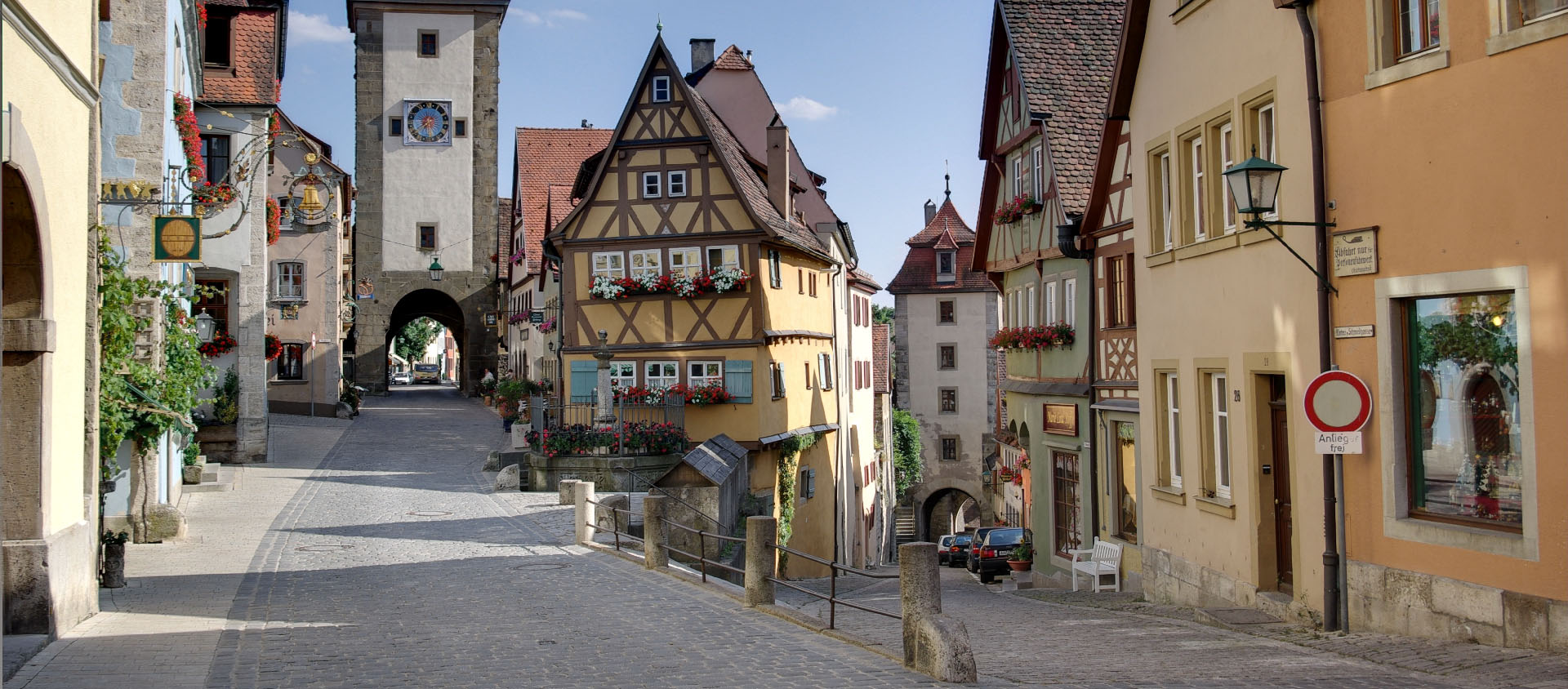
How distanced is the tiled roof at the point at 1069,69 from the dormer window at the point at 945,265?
27.5 metres

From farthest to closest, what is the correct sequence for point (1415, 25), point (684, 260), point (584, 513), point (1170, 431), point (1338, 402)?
1. point (684, 260)
2. point (584, 513)
3. point (1170, 431)
4. point (1338, 402)
5. point (1415, 25)

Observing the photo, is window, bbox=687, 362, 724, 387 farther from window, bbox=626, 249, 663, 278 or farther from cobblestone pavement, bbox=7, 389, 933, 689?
cobblestone pavement, bbox=7, 389, 933, 689

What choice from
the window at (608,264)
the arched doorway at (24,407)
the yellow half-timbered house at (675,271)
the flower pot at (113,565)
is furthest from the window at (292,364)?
the arched doorway at (24,407)

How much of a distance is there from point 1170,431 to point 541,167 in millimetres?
34183

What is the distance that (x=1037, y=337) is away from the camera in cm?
1975

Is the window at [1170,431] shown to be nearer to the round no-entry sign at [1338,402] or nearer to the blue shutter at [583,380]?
the round no-entry sign at [1338,402]

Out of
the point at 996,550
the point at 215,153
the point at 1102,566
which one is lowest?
the point at 996,550

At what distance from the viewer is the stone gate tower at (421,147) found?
49562 mm

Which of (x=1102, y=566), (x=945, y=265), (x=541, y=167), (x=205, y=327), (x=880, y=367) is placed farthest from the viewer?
(x=880, y=367)

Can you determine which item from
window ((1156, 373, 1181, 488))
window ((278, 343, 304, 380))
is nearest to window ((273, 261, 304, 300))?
window ((278, 343, 304, 380))

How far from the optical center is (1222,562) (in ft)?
42.0

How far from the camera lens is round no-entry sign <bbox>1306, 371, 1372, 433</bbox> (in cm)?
969

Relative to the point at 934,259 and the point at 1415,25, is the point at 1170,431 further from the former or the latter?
the point at 934,259

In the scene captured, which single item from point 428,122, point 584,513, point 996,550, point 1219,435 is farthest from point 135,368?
point 428,122
